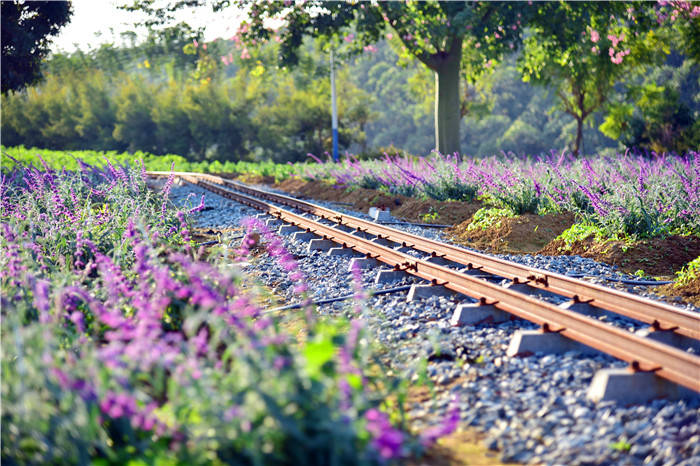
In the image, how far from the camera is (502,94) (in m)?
77.1

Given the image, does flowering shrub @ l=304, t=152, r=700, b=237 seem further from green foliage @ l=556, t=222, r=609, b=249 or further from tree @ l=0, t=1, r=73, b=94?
tree @ l=0, t=1, r=73, b=94

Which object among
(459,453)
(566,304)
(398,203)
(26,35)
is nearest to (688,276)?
(566,304)

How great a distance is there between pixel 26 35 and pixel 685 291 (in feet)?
62.3

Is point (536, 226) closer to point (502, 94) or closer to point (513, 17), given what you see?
point (513, 17)

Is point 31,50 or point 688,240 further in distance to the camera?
point 31,50

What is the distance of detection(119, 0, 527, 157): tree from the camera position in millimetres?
18734

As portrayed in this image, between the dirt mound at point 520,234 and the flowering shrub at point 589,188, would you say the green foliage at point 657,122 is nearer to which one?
the flowering shrub at point 589,188

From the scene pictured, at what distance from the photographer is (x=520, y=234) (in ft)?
29.1

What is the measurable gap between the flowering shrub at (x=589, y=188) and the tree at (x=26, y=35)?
1141 cm

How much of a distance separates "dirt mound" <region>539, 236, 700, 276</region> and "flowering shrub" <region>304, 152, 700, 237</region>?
1.01 ft

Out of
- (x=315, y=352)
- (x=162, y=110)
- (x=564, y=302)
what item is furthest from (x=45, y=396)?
(x=162, y=110)

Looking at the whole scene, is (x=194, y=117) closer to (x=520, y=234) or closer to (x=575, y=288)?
(x=520, y=234)

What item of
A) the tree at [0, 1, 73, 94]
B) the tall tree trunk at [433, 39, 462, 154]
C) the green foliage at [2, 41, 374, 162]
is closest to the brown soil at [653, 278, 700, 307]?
the tall tree trunk at [433, 39, 462, 154]

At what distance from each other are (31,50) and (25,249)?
17785 millimetres
